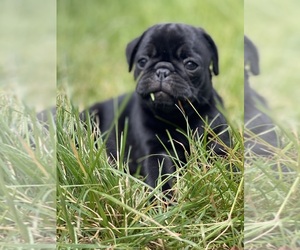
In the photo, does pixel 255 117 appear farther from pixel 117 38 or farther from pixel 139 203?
pixel 117 38

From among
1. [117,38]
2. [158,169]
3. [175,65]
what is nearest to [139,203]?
[158,169]

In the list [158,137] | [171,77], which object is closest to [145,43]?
[171,77]

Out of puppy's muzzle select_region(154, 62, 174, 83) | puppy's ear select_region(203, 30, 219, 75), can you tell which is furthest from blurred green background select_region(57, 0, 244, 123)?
puppy's muzzle select_region(154, 62, 174, 83)

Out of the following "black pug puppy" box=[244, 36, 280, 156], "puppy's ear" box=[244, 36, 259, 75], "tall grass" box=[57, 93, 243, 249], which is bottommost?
"tall grass" box=[57, 93, 243, 249]

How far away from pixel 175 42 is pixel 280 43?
0.32 m

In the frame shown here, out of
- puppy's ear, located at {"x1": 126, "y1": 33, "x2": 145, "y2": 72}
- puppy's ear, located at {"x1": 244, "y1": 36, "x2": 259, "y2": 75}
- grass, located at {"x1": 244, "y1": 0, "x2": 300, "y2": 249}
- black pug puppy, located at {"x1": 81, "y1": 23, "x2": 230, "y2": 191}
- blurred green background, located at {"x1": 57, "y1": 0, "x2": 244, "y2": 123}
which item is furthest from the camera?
blurred green background, located at {"x1": 57, "y1": 0, "x2": 244, "y2": 123}

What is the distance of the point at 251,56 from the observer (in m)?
1.86

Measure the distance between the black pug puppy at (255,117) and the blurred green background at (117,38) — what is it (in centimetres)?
14

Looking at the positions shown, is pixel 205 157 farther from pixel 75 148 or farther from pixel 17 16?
pixel 17 16

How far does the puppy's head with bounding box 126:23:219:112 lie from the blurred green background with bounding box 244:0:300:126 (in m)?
0.21

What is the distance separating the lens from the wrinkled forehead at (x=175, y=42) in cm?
196

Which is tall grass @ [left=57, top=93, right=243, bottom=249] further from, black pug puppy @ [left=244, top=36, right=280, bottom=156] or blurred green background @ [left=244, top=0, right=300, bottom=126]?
blurred green background @ [left=244, top=0, right=300, bottom=126]

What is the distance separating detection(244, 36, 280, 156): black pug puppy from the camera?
5.90 feet

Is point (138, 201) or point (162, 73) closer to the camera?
point (138, 201)
